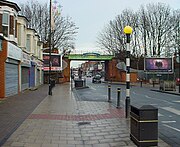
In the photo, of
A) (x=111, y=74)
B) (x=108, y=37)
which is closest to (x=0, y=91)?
(x=108, y=37)

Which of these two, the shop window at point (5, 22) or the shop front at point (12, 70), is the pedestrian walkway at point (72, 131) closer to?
the shop front at point (12, 70)

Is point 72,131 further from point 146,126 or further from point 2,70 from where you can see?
point 2,70

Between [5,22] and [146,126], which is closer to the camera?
[146,126]

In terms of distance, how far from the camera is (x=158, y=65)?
2063 inches

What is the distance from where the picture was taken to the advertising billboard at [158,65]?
52.2 metres

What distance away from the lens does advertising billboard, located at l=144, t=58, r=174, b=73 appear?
52216 millimetres

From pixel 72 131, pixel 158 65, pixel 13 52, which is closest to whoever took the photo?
pixel 72 131

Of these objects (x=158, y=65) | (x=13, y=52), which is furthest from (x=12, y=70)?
(x=158, y=65)

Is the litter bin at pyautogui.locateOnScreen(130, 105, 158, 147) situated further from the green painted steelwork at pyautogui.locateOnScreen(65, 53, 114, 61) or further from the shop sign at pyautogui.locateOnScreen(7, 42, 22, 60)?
the green painted steelwork at pyautogui.locateOnScreen(65, 53, 114, 61)

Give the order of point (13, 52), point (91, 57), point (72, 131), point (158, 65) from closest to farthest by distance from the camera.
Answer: point (72, 131), point (13, 52), point (158, 65), point (91, 57)

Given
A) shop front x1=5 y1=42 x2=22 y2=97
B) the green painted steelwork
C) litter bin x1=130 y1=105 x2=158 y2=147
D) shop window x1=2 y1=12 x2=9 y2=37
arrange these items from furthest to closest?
the green painted steelwork → shop window x1=2 y1=12 x2=9 y2=37 → shop front x1=5 y1=42 x2=22 y2=97 → litter bin x1=130 y1=105 x2=158 y2=147

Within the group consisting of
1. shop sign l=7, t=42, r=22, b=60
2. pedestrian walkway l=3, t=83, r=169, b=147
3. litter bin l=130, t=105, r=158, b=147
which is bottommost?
pedestrian walkway l=3, t=83, r=169, b=147

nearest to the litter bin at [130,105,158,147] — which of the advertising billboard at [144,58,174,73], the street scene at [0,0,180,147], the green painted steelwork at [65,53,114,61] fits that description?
the street scene at [0,0,180,147]

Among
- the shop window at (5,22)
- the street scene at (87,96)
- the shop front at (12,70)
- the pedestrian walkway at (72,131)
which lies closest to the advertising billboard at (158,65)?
the street scene at (87,96)
